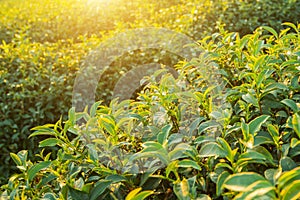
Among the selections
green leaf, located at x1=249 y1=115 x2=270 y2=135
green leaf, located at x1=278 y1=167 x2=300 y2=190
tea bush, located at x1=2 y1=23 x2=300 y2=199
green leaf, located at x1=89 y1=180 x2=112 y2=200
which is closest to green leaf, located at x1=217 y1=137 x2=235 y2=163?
tea bush, located at x1=2 y1=23 x2=300 y2=199

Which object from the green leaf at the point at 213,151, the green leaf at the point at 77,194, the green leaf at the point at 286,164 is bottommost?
the green leaf at the point at 77,194

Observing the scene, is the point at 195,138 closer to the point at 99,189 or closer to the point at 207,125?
the point at 207,125

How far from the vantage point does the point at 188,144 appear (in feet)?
4.49

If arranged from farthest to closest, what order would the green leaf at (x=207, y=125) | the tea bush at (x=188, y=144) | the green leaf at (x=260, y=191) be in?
1. the green leaf at (x=207, y=125)
2. the tea bush at (x=188, y=144)
3. the green leaf at (x=260, y=191)

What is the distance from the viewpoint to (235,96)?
1662 mm

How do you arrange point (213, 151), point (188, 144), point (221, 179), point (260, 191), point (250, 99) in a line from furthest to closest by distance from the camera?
point (250, 99) < point (188, 144) < point (213, 151) < point (221, 179) < point (260, 191)

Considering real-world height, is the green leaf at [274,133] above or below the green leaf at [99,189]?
above

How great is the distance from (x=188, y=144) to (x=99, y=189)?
0.33 meters

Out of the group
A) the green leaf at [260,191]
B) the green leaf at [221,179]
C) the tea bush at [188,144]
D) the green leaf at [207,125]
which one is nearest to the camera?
the green leaf at [260,191]

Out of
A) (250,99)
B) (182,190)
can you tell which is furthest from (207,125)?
(182,190)

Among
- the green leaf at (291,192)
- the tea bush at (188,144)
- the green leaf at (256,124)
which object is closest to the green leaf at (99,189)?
the tea bush at (188,144)

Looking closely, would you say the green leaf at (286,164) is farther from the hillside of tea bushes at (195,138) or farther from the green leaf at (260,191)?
the green leaf at (260,191)

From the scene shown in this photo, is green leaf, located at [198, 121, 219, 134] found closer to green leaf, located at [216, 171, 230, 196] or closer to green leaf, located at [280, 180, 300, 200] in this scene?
green leaf, located at [216, 171, 230, 196]

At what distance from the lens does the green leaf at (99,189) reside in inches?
50.4
